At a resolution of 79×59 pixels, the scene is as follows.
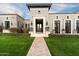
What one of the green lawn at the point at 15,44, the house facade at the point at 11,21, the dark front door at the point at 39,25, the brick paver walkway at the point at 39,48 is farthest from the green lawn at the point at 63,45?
the house facade at the point at 11,21

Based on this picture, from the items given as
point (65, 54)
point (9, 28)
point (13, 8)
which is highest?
point (13, 8)

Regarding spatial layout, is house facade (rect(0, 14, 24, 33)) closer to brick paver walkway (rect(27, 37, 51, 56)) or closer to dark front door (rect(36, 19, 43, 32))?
dark front door (rect(36, 19, 43, 32))

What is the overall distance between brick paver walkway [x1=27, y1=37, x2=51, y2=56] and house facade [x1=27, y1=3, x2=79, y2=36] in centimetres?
16

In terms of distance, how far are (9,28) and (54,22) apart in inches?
36.8

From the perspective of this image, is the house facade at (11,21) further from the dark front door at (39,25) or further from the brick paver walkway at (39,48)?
the brick paver walkway at (39,48)

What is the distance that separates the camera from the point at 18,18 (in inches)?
239

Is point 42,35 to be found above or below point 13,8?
below

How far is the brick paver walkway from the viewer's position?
572cm

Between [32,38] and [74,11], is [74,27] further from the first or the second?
[32,38]

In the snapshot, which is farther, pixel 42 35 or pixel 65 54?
pixel 42 35

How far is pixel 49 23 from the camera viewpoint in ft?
20.1

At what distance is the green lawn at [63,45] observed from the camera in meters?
5.81

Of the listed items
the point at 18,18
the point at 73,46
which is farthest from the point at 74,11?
the point at 18,18

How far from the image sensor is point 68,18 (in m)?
6.03
